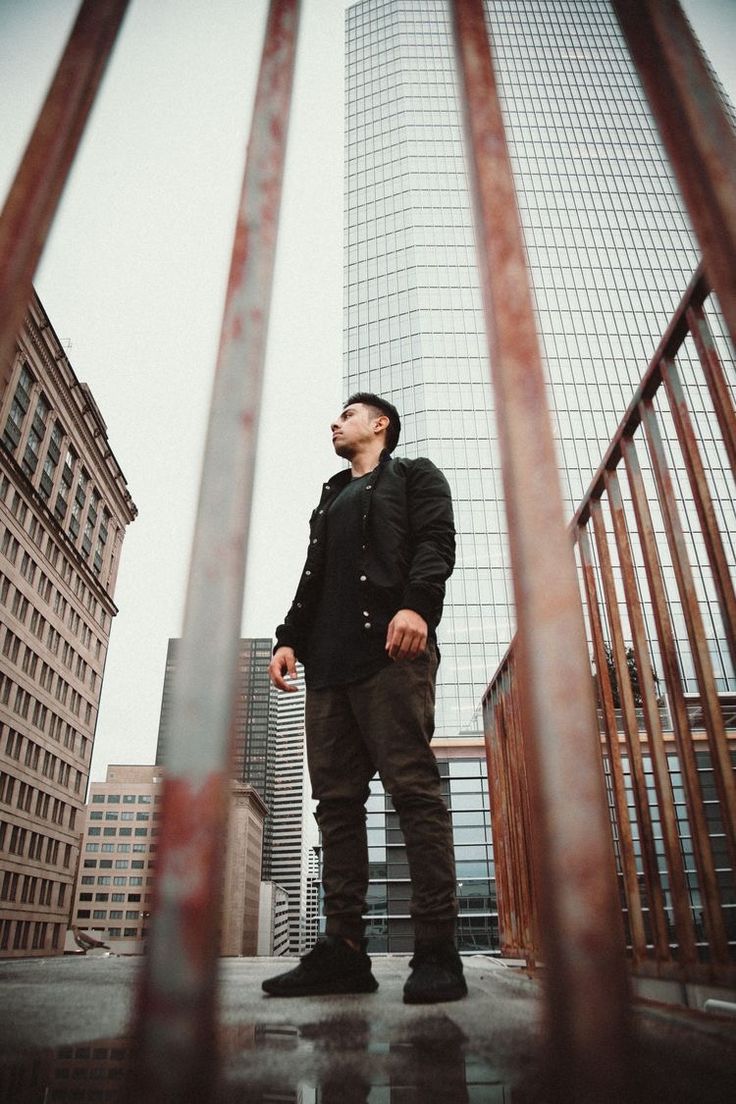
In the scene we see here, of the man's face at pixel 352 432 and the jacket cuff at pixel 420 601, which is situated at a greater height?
the man's face at pixel 352 432

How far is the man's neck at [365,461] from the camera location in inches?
79.7

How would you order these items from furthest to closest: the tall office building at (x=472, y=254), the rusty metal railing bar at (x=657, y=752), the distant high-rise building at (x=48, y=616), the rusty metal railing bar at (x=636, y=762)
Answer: the distant high-rise building at (x=48, y=616), the tall office building at (x=472, y=254), the rusty metal railing bar at (x=636, y=762), the rusty metal railing bar at (x=657, y=752)

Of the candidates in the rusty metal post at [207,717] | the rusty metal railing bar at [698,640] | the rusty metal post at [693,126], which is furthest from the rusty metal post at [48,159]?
the rusty metal railing bar at [698,640]

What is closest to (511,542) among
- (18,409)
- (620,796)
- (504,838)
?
(620,796)

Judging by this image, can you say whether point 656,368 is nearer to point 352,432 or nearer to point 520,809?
point 352,432

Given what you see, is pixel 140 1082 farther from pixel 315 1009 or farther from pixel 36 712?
pixel 36 712

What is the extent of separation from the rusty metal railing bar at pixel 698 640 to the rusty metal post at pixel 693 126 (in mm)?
676

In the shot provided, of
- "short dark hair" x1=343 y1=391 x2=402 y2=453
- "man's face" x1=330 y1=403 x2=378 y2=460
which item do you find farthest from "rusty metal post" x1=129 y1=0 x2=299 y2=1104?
"short dark hair" x1=343 y1=391 x2=402 y2=453

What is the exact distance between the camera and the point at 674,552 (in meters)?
1.17

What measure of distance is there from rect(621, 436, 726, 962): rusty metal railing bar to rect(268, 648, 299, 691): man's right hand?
97 centimetres

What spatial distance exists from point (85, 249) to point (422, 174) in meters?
35.3

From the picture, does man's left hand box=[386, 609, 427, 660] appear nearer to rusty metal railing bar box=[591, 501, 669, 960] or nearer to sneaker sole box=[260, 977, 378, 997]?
rusty metal railing bar box=[591, 501, 669, 960]

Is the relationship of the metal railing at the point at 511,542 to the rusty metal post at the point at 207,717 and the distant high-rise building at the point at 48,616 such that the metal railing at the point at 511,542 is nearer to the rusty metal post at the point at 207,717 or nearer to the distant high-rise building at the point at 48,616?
the rusty metal post at the point at 207,717

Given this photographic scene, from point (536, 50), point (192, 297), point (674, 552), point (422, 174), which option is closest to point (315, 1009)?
point (674, 552)
